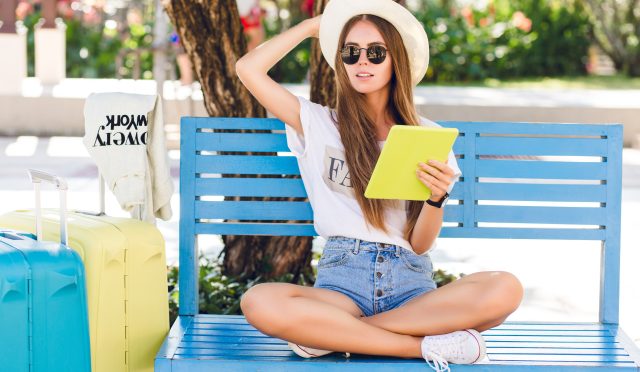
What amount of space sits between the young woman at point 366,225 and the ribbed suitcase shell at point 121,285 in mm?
345

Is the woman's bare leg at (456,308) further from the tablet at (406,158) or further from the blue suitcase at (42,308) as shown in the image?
the blue suitcase at (42,308)

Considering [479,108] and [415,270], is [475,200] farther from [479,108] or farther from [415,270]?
[479,108]

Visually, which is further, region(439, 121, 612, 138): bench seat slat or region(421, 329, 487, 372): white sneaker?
region(439, 121, 612, 138): bench seat slat

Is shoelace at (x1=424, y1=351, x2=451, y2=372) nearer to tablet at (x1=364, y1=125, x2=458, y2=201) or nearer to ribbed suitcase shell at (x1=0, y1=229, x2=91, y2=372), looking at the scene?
tablet at (x1=364, y1=125, x2=458, y2=201)

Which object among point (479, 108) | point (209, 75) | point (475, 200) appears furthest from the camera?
point (479, 108)

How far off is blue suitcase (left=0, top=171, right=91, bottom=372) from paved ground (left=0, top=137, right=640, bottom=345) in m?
2.48

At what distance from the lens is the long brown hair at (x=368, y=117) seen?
3613mm

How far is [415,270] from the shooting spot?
143 inches

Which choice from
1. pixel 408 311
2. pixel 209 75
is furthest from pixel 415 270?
pixel 209 75

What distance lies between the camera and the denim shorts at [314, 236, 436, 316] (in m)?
3.56

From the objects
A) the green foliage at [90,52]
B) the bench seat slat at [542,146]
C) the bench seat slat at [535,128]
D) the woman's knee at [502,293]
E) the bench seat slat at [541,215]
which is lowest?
the woman's knee at [502,293]

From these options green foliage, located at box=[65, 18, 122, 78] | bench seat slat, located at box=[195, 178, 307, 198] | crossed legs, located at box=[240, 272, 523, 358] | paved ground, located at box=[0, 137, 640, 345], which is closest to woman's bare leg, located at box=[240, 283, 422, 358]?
crossed legs, located at box=[240, 272, 523, 358]

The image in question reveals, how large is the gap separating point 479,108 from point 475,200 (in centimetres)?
738

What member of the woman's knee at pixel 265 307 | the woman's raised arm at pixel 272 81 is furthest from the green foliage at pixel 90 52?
the woman's knee at pixel 265 307
